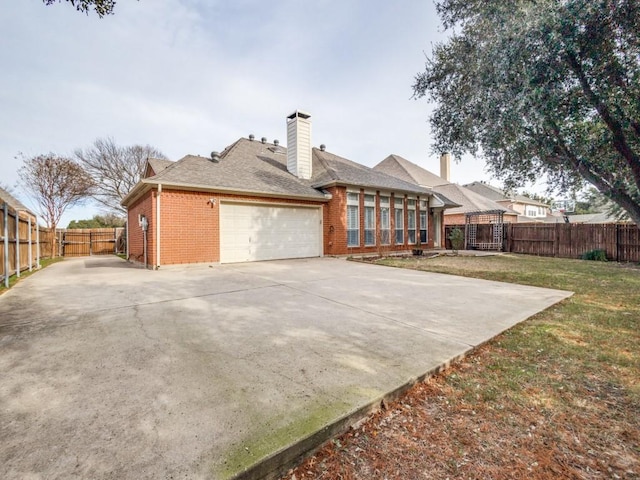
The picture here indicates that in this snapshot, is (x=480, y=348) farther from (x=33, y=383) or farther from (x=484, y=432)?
(x=33, y=383)

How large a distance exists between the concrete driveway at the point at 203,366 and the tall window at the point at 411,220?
9485 mm

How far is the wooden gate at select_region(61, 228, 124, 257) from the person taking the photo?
17.1 metres

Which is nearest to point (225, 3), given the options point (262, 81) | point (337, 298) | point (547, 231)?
point (262, 81)

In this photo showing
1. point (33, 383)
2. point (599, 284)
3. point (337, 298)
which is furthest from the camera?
point (599, 284)

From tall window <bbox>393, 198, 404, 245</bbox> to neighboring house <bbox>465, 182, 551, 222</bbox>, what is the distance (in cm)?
2070

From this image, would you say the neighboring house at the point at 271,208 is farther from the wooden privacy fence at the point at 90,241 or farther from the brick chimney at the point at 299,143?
the wooden privacy fence at the point at 90,241

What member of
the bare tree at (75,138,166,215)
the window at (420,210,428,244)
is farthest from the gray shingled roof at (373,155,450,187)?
the bare tree at (75,138,166,215)

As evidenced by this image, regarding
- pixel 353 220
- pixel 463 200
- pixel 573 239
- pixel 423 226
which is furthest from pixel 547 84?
pixel 463 200

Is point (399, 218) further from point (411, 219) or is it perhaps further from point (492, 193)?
point (492, 193)

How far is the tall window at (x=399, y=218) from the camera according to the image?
14.5m

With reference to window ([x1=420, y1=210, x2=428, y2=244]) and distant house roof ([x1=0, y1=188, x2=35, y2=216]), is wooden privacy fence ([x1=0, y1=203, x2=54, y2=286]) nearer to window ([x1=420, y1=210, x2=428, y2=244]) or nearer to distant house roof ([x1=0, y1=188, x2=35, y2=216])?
distant house roof ([x1=0, y1=188, x2=35, y2=216])

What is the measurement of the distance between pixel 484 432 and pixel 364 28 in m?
11.5

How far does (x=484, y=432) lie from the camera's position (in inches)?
75.5

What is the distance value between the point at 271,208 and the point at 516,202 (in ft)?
104
